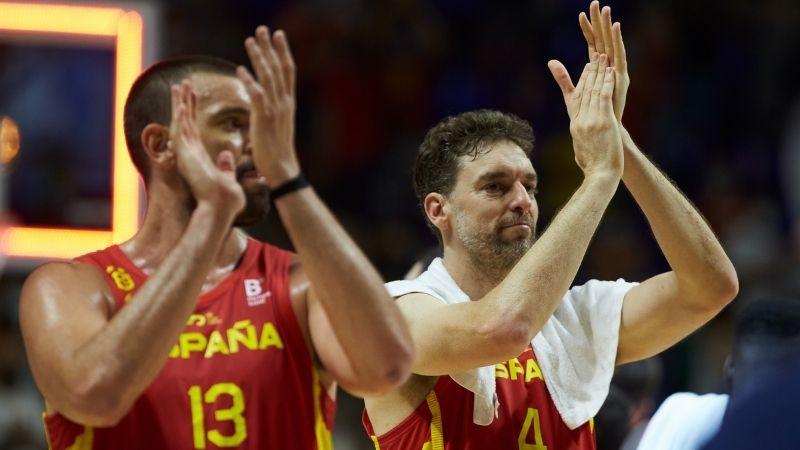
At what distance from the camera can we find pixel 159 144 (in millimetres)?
4195

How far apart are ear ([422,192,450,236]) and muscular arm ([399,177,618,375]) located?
24.2 inches

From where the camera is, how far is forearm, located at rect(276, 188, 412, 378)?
356 cm

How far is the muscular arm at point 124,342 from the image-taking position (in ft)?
11.5

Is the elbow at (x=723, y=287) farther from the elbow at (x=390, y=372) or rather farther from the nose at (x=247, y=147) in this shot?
the nose at (x=247, y=147)

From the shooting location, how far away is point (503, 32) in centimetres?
1152

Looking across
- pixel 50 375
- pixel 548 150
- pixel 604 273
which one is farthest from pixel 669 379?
pixel 50 375

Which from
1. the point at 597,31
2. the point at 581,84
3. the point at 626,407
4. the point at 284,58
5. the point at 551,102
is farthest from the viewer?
the point at 551,102

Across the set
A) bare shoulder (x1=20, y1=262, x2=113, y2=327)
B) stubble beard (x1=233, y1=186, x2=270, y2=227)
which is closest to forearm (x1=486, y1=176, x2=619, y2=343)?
stubble beard (x1=233, y1=186, x2=270, y2=227)

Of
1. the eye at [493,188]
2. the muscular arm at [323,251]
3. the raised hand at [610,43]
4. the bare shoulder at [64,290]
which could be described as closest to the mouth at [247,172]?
the muscular arm at [323,251]

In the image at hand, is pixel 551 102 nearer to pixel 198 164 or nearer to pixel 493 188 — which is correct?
pixel 493 188

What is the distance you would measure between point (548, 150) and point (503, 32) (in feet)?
4.26

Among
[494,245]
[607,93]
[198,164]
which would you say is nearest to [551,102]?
[494,245]

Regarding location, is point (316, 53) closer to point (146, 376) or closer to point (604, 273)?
point (604, 273)

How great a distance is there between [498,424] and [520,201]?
2.67 feet
